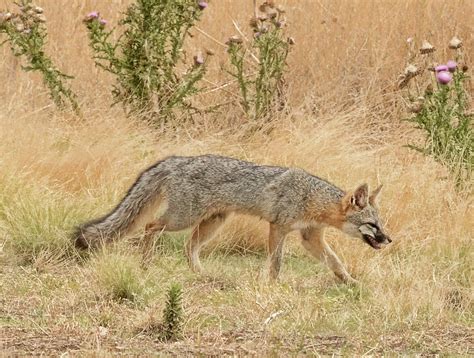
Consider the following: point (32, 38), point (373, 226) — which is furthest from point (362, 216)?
point (32, 38)

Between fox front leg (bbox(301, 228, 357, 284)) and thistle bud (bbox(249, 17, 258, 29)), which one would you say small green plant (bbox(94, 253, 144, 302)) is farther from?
thistle bud (bbox(249, 17, 258, 29))

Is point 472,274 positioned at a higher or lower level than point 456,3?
lower

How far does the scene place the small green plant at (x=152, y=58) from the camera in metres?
8.59

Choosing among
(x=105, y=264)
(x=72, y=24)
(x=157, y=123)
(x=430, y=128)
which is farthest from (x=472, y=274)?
(x=72, y=24)

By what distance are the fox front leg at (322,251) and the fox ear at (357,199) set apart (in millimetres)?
234

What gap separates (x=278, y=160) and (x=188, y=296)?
2353mm

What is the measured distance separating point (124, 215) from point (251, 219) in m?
0.91

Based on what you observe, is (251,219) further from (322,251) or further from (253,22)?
(253,22)

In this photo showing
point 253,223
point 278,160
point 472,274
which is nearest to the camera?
point 472,274

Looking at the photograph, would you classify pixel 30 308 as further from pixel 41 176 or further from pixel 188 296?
pixel 41 176

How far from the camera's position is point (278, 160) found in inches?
316

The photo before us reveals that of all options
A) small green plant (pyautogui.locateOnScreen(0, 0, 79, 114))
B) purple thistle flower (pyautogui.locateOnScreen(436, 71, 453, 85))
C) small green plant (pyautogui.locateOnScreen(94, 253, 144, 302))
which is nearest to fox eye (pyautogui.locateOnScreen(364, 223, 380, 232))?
purple thistle flower (pyautogui.locateOnScreen(436, 71, 453, 85))

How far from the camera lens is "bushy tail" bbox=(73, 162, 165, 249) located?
654cm

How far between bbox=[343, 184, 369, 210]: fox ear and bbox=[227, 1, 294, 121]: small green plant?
2.07m
